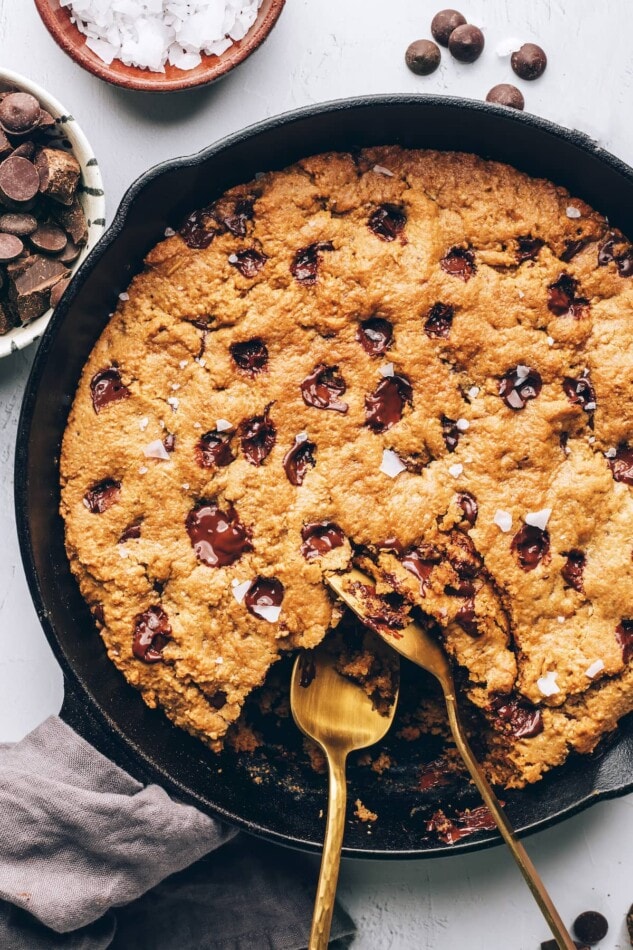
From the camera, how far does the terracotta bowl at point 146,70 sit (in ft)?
9.16

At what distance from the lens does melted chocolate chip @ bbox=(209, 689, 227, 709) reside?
2.70m

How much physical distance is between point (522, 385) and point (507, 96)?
40.2 inches

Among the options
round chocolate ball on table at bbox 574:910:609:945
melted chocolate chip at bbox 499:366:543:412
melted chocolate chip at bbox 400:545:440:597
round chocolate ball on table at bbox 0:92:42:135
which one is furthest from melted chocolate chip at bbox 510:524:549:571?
round chocolate ball on table at bbox 0:92:42:135

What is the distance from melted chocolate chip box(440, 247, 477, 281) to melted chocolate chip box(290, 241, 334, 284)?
0.34 meters

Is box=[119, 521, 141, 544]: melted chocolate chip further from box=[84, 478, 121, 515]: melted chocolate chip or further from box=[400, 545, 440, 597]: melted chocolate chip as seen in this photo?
box=[400, 545, 440, 597]: melted chocolate chip

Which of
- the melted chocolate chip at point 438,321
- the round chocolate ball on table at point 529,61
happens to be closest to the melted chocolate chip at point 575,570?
the melted chocolate chip at point 438,321

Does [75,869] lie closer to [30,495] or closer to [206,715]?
[206,715]

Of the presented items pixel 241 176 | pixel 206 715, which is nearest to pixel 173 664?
pixel 206 715

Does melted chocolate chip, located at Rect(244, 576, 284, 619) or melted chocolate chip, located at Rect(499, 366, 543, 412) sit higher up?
melted chocolate chip, located at Rect(499, 366, 543, 412)

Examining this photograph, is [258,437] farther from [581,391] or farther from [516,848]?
[516,848]

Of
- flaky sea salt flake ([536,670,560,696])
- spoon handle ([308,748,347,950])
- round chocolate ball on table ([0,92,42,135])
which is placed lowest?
spoon handle ([308,748,347,950])

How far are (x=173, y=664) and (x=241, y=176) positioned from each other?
1.50 metres

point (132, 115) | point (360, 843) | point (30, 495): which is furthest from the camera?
point (132, 115)

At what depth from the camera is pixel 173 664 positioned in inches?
105
